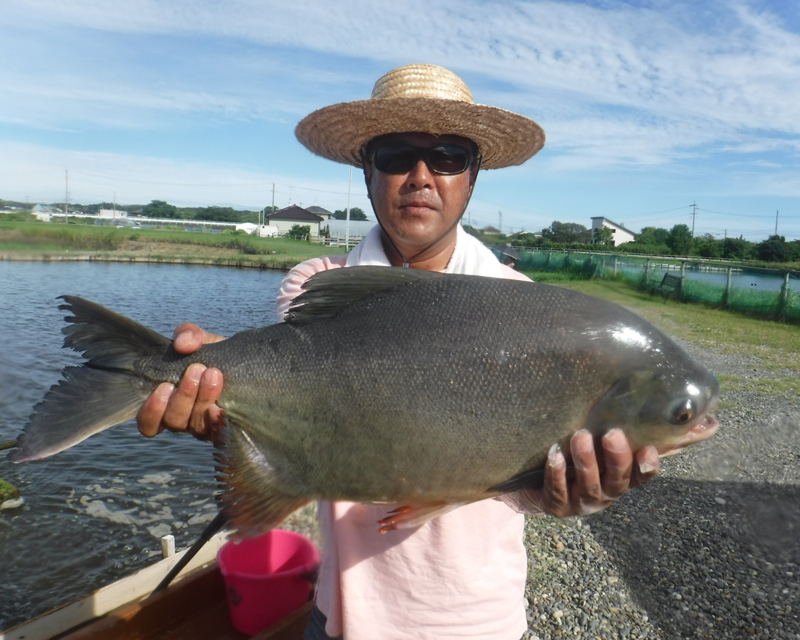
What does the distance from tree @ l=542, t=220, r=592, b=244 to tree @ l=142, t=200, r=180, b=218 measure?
65.0m

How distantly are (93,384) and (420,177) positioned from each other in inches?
62.0

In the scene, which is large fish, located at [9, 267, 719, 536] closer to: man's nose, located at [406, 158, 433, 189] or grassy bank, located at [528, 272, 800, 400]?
man's nose, located at [406, 158, 433, 189]

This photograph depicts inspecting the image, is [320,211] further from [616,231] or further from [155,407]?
[155,407]

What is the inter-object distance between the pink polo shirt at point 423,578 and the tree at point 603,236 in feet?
207

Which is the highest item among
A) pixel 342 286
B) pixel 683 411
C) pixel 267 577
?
pixel 342 286

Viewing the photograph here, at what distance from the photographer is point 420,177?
261 cm

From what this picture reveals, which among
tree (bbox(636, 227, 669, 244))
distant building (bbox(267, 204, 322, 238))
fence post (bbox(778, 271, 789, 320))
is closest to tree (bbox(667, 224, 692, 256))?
tree (bbox(636, 227, 669, 244))

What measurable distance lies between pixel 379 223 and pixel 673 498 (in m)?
5.45

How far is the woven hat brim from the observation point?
2.74m

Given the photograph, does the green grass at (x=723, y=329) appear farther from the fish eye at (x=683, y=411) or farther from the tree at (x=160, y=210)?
the tree at (x=160, y=210)

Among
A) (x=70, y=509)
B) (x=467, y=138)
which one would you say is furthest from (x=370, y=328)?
(x=70, y=509)

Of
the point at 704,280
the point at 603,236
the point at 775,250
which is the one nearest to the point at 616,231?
the point at 603,236

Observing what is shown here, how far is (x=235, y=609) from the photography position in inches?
155

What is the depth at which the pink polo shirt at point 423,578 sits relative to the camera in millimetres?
2299
